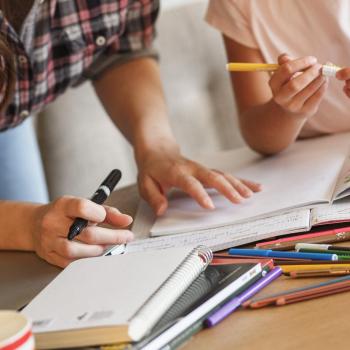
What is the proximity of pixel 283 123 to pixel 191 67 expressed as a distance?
3.01 ft

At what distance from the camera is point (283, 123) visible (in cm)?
107

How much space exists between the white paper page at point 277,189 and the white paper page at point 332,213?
17 millimetres

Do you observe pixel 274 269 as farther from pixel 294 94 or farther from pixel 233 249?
pixel 294 94

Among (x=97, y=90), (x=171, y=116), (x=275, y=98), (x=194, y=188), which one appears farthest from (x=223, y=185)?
(x=171, y=116)

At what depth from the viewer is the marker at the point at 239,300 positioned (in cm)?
61

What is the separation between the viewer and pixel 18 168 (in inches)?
57.1

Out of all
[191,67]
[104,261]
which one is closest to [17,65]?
[104,261]

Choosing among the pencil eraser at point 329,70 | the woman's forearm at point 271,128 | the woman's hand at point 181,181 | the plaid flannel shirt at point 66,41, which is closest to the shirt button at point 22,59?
the plaid flannel shirt at point 66,41

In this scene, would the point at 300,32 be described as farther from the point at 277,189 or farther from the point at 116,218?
the point at 116,218

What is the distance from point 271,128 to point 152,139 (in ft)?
0.58

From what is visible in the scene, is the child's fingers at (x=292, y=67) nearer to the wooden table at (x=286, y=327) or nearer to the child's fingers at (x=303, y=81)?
the child's fingers at (x=303, y=81)

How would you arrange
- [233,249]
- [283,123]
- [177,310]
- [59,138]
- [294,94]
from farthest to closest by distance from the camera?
[59,138] → [283,123] → [294,94] → [233,249] → [177,310]

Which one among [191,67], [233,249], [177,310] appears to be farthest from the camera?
Result: [191,67]

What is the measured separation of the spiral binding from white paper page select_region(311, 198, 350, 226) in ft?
0.48
